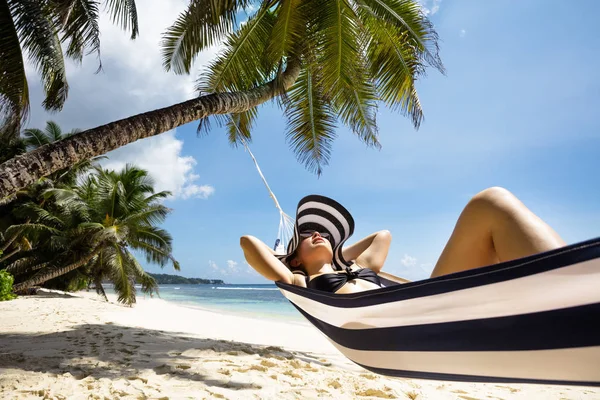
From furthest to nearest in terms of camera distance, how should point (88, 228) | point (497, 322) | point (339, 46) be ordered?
point (88, 228) → point (339, 46) → point (497, 322)

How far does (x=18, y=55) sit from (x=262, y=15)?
2.72m

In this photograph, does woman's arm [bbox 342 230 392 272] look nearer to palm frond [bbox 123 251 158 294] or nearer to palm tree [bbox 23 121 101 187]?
palm frond [bbox 123 251 158 294]

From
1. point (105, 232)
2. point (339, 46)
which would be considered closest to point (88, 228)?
point (105, 232)

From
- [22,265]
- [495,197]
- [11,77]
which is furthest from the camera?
[22,265]

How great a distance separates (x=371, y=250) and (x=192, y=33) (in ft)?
11.7

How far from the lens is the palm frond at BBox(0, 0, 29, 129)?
11.2 feet

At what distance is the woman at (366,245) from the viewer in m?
1.14

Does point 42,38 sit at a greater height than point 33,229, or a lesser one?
greater

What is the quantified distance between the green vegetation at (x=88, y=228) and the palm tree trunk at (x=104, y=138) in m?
8.02

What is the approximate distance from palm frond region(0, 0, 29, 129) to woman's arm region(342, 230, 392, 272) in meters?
3.47

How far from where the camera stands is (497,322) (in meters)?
0.99

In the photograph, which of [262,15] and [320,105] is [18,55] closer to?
[262,15]

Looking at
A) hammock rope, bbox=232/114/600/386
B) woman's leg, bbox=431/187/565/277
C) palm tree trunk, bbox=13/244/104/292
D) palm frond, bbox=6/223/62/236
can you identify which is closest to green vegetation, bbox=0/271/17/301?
palm tree trunk, bbox=13/244/104/292

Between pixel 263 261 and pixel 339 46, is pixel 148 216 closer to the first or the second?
pixel 339 46
